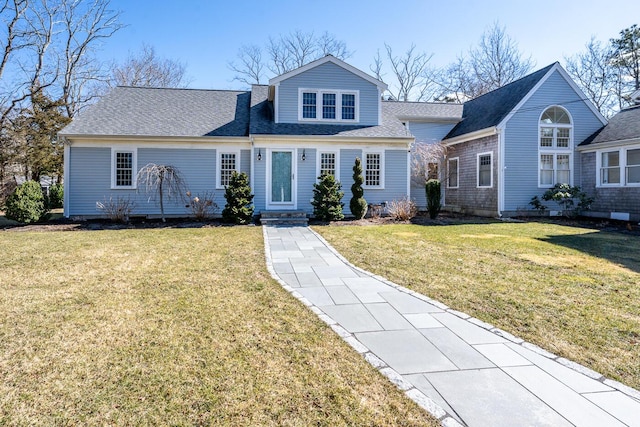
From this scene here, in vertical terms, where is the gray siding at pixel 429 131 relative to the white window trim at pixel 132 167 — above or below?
above

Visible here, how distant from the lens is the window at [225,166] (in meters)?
13.7

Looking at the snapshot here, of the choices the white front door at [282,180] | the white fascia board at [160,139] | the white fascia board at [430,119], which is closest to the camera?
the white fascia board at [160,139]

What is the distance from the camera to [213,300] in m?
4.36

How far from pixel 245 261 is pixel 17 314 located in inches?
130

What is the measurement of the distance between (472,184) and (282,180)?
8996 mm

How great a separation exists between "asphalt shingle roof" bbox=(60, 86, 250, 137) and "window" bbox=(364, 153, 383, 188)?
506 centimetres

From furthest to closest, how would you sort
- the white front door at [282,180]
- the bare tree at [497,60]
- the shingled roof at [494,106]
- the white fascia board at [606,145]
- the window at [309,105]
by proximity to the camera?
the bare tree at [497,60], the shingled roof at [494,106], the window at [309,105], the white front door at [282,180], the white fascia board at [606,145]

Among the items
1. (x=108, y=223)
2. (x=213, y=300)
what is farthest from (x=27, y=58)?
(x=213, y=300)

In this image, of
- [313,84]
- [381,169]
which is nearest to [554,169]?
[381,169]

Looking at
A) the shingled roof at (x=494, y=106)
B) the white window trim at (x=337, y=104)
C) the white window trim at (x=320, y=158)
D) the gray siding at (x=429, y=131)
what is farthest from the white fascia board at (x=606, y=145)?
the white window trim at (x=320, y=158)

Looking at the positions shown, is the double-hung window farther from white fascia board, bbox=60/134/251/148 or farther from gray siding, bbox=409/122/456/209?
gray siding, bbox=409/122/456/209

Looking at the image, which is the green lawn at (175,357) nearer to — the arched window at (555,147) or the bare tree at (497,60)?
the arched window at (555,147)

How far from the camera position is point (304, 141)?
527 inches

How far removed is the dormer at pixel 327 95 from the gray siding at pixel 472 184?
498 cm
